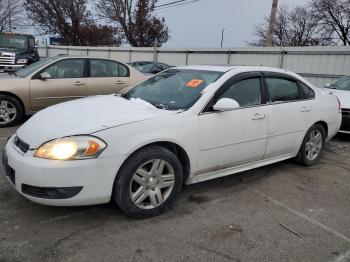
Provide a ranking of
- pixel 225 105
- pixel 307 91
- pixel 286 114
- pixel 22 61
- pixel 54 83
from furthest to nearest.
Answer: pixel 22 61
pixel 54 83
pixel 307 91
pixel 286 114
pixel 225 105

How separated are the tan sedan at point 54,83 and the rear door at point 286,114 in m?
4.23

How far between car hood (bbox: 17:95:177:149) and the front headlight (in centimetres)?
6

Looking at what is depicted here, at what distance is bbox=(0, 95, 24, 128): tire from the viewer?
6801 millimetres

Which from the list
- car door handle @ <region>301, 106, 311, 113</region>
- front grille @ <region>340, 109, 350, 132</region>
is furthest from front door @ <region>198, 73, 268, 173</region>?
front grille @ <region>340, 109, 350, 132</region>

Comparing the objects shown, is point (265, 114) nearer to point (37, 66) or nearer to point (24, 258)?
point (24, 258)

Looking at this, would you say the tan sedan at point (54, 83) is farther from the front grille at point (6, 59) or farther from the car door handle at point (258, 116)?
the front grille at point (6, 59)

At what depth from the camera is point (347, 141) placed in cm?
711

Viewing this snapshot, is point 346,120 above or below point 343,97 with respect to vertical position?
below

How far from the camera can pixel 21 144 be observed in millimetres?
3258

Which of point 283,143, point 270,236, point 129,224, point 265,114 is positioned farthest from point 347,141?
point 129,224

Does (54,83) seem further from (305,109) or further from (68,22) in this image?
(68,22)

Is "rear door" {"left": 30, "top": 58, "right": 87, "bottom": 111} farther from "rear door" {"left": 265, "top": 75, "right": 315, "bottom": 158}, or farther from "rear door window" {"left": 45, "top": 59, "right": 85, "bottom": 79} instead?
"rear door" {"left": 265, "top": 75, "right": 315, "bottom": 158}

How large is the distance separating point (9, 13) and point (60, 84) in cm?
3787

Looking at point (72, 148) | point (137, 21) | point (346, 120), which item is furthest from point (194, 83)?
point (137, 21)
